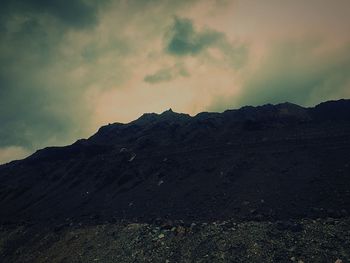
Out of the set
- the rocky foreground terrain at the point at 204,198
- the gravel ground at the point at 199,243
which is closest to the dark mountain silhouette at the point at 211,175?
the rocky foreground terrain at the point at 204,198

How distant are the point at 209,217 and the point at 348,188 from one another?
697 centimetres

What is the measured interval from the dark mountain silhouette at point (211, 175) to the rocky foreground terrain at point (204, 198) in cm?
11

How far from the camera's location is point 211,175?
2150cm

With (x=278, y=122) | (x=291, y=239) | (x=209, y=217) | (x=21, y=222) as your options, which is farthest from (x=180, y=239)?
(x=278, y=122)

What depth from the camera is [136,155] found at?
3088 centimetres

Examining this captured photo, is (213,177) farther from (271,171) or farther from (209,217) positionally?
(209,217)

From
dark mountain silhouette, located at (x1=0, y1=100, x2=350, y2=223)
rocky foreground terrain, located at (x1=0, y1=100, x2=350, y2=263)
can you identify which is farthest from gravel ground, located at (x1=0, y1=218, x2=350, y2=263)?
dark mountain silhouette, located at (x1=0, y1=100, x2=350, y2=223)

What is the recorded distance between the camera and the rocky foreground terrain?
43.1 ft

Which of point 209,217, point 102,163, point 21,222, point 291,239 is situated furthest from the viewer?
point 102,163

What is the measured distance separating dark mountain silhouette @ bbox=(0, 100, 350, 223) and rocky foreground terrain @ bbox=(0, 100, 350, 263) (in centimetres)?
11

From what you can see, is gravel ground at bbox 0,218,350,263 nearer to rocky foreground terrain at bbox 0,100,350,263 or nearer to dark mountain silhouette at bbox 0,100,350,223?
rocky foreground terrain at bbox 0,100,350,263

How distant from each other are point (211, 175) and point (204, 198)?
11.1 ft

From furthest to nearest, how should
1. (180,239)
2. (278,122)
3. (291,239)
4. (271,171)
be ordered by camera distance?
(278,122), (271,171), (180,239), (291,239)

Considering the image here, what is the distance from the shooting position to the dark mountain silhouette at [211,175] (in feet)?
53.9
